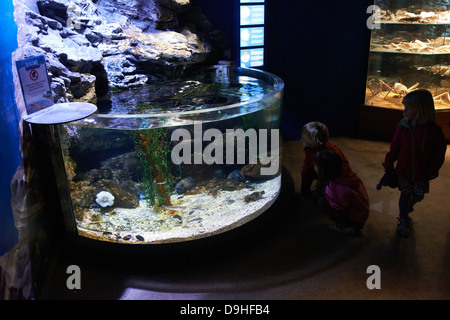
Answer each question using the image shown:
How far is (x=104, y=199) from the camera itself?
3176 mm

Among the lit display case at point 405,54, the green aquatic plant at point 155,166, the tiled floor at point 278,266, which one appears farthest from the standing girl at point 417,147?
the lit display case at point 405,54

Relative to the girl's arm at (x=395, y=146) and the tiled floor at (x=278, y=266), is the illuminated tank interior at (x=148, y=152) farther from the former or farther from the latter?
the girl's arm at (x=395, y=146)

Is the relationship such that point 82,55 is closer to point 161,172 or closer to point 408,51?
point 161,172

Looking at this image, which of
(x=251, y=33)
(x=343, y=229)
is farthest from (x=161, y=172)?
(x=251, y=33)

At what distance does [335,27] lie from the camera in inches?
213

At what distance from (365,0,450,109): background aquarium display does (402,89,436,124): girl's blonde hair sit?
255 cm

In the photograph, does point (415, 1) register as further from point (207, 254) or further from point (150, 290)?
point (150, 290)

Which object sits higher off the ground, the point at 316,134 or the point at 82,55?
the point at 82,55

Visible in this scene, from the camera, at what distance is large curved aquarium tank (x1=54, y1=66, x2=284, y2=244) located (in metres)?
3.01

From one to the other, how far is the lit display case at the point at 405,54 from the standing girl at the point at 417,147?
2.42 metres

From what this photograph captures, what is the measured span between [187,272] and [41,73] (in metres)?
1.88

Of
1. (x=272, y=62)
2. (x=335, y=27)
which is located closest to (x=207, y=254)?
(x=272, y=62)

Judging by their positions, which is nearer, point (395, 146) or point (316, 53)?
point (395, 146)

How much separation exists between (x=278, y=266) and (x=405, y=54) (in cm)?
391
